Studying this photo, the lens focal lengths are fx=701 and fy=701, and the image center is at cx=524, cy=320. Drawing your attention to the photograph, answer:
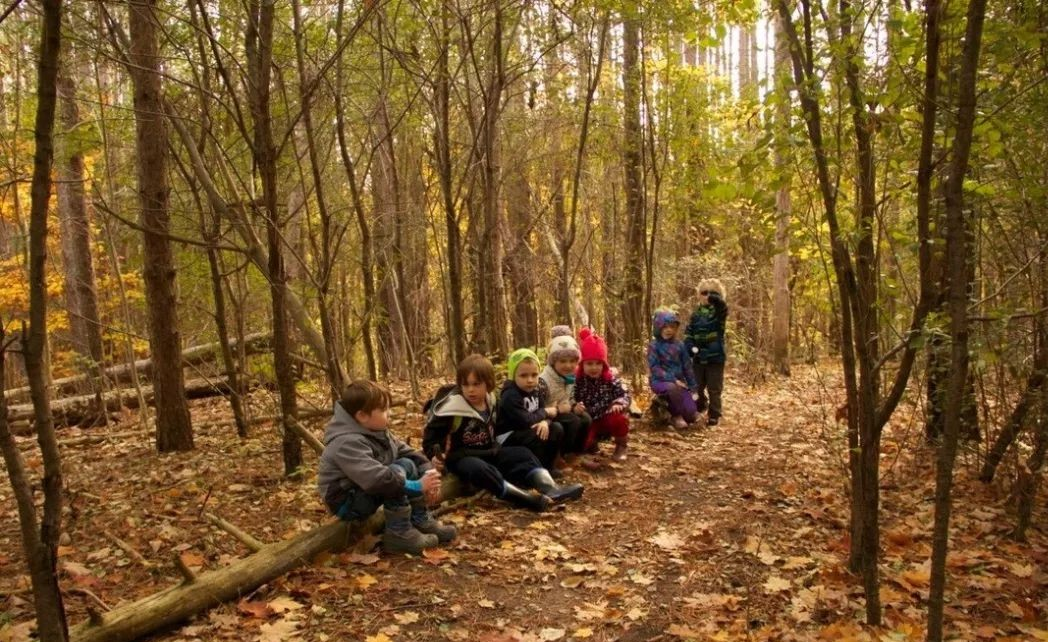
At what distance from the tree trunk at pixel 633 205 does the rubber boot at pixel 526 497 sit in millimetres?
4715

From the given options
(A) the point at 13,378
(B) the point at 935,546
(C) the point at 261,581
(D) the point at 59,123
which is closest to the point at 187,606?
(C) the point at 261,581

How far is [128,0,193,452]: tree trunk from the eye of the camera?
5.93 metres

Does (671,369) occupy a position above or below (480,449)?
above

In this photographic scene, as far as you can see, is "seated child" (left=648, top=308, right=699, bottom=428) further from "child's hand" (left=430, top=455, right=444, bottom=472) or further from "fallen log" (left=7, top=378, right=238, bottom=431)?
"fallen log" (left=7, top=378, right=238, bottom=431)

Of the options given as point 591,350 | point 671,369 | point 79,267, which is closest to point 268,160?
point 591,350

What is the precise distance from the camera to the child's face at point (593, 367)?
6559 mm

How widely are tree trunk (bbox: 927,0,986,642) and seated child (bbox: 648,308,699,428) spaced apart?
4.91 m

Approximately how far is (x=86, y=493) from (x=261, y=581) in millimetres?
2369

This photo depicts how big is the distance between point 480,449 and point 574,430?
1.14 metres

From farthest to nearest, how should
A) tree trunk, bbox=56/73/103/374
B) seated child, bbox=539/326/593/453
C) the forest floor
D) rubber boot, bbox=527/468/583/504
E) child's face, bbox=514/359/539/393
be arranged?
tree trunk, bbox=56/73/103/374 < seated child, bbox=539/326/593/453 < child's face, bbox=514/359/539/393 < rubber boot, bbox=527/468/583/504 < the forest floor

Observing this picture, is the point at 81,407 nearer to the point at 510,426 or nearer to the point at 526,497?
the point at 510,426

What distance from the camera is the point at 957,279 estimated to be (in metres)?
2.52

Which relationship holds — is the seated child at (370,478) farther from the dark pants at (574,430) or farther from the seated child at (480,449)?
the dark pants at (574,430)

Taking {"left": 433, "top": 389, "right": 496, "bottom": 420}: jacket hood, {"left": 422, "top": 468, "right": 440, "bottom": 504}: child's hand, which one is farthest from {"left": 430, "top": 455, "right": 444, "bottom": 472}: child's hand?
{"left": 422, "top": 468, "right": 440, "bottom": 504}: child's hand
